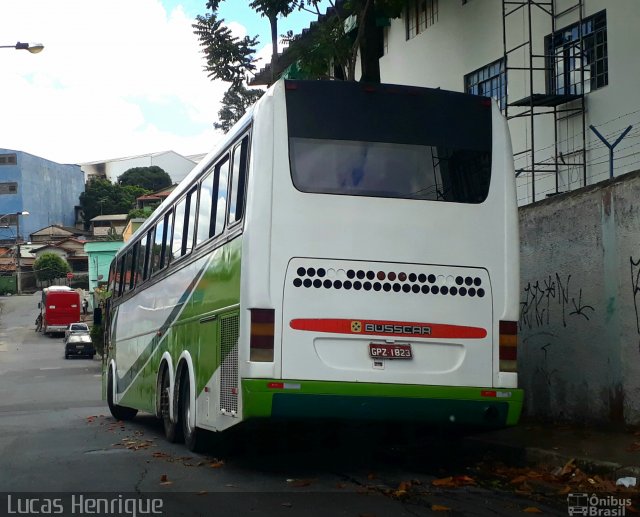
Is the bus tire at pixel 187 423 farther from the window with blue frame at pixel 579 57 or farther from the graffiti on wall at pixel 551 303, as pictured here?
the window with blue frame at pixel 579 57

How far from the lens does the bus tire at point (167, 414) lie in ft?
39.4

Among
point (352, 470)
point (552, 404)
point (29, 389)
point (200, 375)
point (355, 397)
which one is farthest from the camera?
point (29, 389)

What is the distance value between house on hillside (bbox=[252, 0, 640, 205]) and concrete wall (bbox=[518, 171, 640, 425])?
192 inches

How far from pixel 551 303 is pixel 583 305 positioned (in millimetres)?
766

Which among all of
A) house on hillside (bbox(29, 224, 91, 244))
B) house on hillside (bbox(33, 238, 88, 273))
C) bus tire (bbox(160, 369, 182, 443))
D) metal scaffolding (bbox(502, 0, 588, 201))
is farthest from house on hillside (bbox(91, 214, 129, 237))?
bus tire (bbox(160, 369, 182, 443))

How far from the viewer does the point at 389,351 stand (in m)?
8.25

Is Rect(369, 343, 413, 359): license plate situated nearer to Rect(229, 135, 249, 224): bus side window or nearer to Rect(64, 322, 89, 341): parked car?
Rect(229, 135, 249, 224): bus side window

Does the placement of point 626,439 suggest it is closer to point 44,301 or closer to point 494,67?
point 494,67

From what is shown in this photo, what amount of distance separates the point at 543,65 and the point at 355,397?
13333 mm

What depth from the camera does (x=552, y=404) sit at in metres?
11.5

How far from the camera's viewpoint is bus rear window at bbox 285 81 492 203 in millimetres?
8430

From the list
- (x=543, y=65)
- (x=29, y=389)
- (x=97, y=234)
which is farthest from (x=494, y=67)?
(x=97, y=234)

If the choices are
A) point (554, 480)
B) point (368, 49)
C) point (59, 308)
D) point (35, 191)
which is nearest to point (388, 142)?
point (554, 480)

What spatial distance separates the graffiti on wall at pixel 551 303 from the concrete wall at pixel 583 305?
12mm
